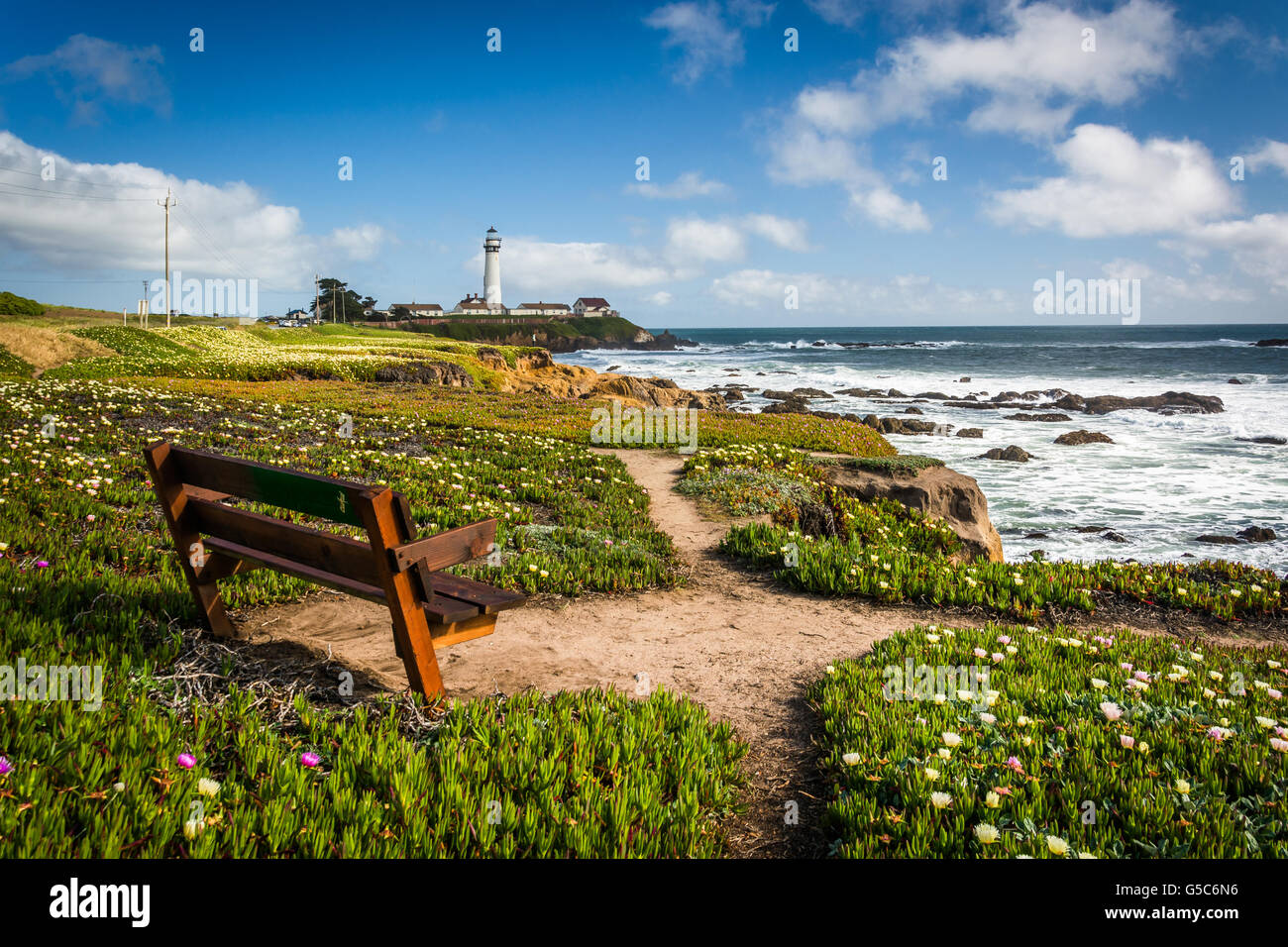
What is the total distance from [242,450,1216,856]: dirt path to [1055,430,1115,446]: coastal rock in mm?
22129

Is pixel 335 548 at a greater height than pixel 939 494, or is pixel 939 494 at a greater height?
pixel 335 548

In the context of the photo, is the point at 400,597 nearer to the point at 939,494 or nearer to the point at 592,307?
the point at 939,494

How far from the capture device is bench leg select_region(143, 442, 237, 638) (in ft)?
14.0

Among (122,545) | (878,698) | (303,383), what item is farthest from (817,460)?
(303,383)

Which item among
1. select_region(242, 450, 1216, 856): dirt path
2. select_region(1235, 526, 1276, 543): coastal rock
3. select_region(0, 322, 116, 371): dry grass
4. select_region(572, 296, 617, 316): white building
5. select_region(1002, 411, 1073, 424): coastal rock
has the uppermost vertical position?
select_region(572, 296, 617, 316): white building

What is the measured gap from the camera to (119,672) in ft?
12.1

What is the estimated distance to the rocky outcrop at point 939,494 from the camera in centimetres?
1122

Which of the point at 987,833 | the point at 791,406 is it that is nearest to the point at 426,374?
the point at 791,406

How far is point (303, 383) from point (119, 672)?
23.1 metres

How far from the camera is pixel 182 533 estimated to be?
4.49 metres

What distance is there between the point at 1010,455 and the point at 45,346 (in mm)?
31894

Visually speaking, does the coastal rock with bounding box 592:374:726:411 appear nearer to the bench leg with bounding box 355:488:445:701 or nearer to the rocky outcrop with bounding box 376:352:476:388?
the rocky outcrop with bounding box 376:352:476:388

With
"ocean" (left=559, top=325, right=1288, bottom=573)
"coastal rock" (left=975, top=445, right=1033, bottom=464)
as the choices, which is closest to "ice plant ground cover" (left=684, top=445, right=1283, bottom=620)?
"ocean" (left=559, top=325, right=1288, bottom=573)
